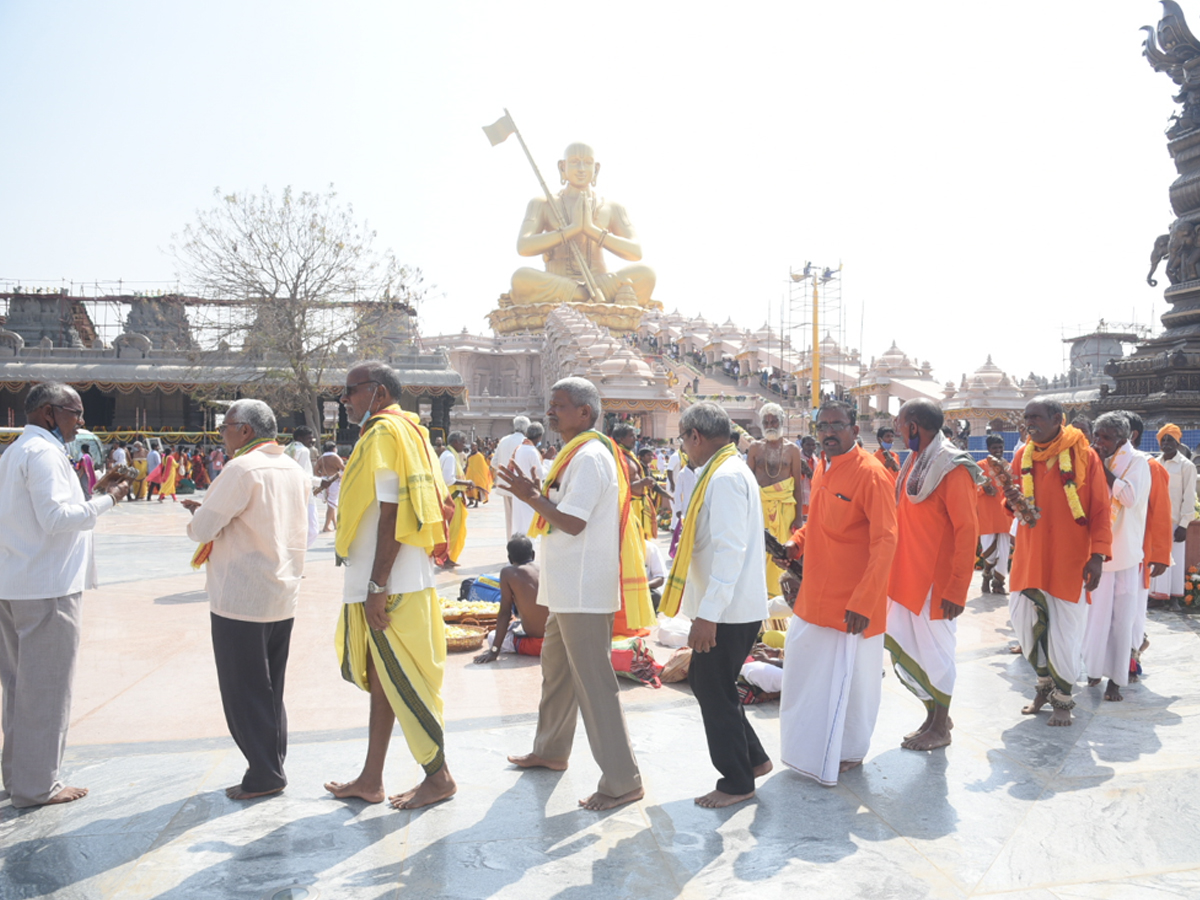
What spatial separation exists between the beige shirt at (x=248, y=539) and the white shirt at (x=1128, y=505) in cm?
434

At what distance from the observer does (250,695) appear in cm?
328

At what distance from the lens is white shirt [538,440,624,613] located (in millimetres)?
3141

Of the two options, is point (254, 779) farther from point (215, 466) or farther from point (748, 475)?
point (215, 466)

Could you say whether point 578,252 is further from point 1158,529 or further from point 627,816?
point 627,816

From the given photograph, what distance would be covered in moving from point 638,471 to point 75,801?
506 cm

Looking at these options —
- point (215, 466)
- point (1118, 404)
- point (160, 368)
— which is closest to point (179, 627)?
point (1118, 404)

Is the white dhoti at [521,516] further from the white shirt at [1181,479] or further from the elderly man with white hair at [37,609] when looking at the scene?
the white shirt at [1181,479]

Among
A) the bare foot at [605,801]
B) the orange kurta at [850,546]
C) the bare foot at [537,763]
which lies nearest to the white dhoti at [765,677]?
the orange kurta at [850,546]

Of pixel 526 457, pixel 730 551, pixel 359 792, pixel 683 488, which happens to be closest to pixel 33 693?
pixel 359 792

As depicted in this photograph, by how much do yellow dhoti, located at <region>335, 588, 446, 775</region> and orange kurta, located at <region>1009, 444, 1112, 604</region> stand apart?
2.95 m

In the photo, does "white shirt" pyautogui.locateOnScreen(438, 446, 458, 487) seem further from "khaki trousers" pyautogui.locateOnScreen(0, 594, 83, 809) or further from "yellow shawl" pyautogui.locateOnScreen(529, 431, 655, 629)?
"yellow shawl" pyautogui.locateOnScreen(529, 431, 655, 629)

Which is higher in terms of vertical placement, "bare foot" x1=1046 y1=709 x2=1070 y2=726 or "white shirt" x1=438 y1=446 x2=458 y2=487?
"white shirt" x1=438 y1=446 x2=458 y2=487

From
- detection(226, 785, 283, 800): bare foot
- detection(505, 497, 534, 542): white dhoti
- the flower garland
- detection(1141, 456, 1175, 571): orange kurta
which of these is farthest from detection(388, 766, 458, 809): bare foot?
detection(505, 497, 534, 542): white dhoti

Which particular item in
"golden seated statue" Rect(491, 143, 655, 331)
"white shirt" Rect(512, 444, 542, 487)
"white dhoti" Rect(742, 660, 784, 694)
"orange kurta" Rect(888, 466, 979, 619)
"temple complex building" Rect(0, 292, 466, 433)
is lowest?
"white dhoti" Rect(742, 660, 784, 694)
